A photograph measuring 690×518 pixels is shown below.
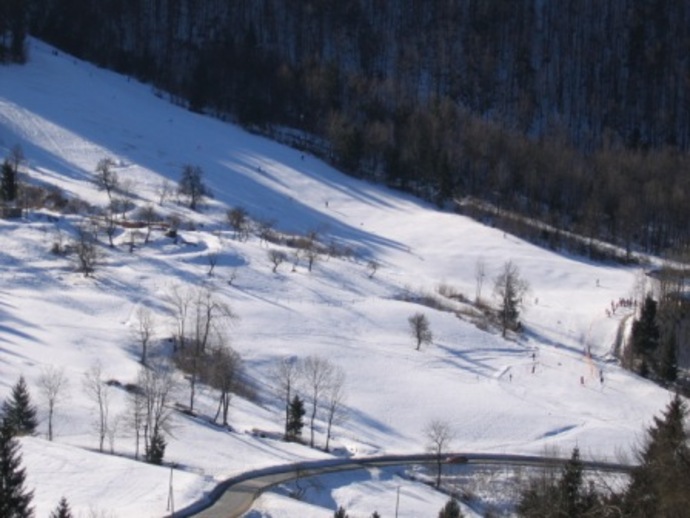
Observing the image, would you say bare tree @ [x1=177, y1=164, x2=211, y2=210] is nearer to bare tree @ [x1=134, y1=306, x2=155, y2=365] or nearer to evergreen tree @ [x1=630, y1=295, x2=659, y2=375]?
bare tree @ [x1=134, y1=306, x2=155, y2=365]

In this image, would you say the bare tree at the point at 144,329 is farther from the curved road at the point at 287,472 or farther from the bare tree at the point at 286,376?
the curved road at the point at 287,472

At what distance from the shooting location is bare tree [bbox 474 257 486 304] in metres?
70.4

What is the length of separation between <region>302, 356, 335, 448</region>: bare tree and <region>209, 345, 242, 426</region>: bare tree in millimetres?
3747

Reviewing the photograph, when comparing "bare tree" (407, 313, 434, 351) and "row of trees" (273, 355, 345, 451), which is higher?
"bare tree" (407, 313, 434, 351)

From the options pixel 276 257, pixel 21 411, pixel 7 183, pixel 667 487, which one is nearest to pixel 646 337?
pixel 276 257

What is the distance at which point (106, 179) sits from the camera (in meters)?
74.0

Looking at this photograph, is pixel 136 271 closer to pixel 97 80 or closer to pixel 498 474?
pixel 498 474

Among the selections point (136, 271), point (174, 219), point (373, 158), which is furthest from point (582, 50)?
point (136, 271)

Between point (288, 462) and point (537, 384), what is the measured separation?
863 inches

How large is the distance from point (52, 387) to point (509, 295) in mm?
34709

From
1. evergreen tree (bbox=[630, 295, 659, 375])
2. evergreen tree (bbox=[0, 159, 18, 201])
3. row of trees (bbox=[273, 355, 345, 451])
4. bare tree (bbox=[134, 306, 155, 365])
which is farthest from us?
evergreen tree (bbox=[0, 159, 18, 201])

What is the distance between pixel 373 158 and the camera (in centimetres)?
10138

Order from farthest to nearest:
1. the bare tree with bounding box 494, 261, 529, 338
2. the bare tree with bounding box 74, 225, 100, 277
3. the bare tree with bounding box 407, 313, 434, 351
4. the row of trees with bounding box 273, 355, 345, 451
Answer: the bare tree with bounding box 494, 261, 529, 338
the bare tree with bounding box 74, 225, 100, 277
the bare tree with bounding box 407, 313, 434, 351
the row of trees with bounding box 273, 355, 345, 451

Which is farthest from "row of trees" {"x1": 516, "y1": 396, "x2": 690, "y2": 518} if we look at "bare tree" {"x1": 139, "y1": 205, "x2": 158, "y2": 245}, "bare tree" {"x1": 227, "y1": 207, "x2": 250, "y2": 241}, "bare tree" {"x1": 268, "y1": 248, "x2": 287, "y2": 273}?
"bare tree" {"x1": 139, "y1": 205, "x2": 158, "y2": 245}
